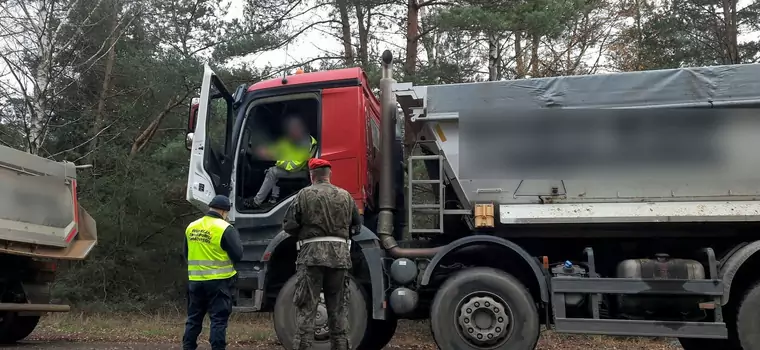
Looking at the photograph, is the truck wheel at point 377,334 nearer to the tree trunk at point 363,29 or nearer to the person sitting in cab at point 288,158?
the person sitting in cab at point 288,158

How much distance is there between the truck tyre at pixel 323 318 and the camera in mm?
6062

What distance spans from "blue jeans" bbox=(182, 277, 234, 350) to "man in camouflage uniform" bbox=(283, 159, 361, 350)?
2.57ft

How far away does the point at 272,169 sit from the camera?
663 cm

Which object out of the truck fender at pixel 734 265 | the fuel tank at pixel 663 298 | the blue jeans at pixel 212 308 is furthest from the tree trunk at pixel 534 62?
the blue jeans at pixel 212 308

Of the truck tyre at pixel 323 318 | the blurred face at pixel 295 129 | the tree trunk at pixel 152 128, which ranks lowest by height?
the truck tyre at pixel 323 318

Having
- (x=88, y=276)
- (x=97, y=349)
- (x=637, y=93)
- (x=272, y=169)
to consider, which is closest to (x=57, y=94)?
(x=88, y=276)

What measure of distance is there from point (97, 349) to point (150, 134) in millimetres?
10481

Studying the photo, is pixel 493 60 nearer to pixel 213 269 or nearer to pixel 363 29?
pixel 363 29

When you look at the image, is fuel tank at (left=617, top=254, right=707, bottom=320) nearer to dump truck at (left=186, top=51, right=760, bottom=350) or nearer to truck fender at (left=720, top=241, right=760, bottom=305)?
dump truck at (left=186, top=51, right=760, bottom=350)

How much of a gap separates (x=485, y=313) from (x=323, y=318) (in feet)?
4.87

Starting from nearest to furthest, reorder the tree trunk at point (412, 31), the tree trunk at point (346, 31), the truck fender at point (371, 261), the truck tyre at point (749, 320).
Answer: the truck tyre at point (749, 320) → the truck fender at point (371, 261) → the tree trunk at point (412, 31) → the tree trunk at point (346, 31)

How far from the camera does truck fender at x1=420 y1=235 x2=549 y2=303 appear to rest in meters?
5.83

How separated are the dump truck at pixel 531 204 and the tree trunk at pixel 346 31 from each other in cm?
963

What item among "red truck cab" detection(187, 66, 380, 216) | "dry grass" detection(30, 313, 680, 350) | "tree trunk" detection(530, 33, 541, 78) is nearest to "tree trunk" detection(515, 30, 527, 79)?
"tree trunk" detection(530, 33, 541, 78)
